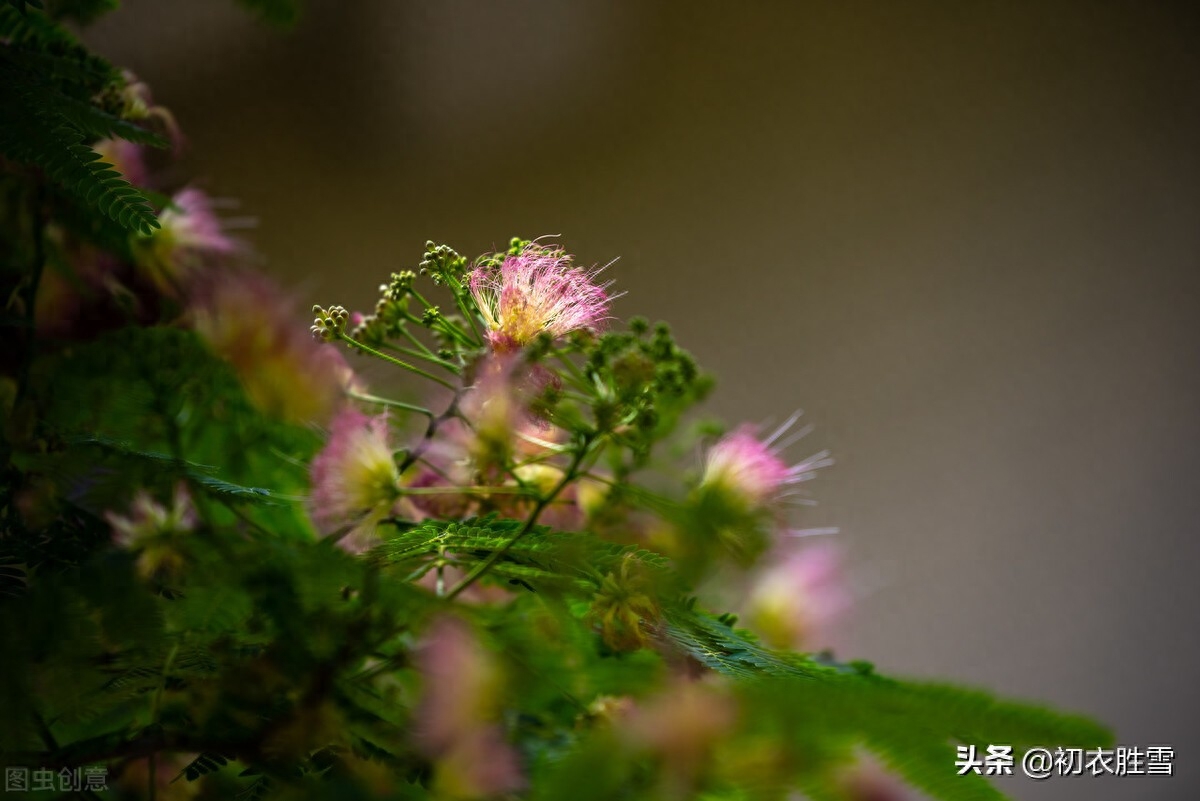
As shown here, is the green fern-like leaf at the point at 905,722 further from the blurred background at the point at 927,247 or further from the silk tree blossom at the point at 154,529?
the blurred background at the point at 927,247

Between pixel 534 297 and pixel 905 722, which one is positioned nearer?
pixel 905 722

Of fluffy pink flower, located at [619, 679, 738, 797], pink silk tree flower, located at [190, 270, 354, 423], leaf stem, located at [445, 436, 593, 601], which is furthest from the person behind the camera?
pink silk tree flower, located at [190, 270, 354, 423]

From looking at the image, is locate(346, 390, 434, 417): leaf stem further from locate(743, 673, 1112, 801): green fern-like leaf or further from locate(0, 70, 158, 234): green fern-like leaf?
locate(743, 673, 1112, 801): green fern-like leaf

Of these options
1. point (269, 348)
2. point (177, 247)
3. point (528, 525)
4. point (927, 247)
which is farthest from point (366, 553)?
point (927, 247)

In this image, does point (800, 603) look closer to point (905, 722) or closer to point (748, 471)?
point (748, 471)

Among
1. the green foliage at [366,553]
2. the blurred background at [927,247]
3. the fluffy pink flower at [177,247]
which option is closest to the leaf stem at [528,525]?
the green foliage at [366,553]

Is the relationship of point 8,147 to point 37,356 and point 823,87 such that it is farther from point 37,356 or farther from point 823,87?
point 823,87

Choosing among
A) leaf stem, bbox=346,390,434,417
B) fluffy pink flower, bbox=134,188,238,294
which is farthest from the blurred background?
leaf stem, bbox=346,390,434,417
